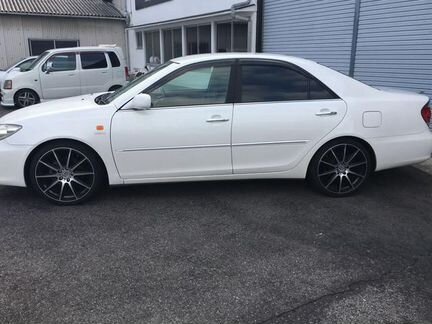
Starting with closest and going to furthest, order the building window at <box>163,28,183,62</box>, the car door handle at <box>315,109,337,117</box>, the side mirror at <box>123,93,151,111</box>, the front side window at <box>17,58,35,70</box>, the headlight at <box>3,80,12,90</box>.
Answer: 1. the side mirror at <box>123,93,151,111</box>
2. the car door handle at <box>315,109,337,117</box>
3. the headlight at <box>3,80,12,90</box>
4. the front side window at <box>17,58,35,70</box>
5. the building window at <box>163,28,183,62</box>

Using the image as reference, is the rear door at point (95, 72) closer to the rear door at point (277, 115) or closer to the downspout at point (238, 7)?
the downspout at point (238, 7)

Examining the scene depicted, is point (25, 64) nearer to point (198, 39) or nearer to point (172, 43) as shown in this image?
point (198, 39)

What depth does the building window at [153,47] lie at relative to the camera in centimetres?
1970

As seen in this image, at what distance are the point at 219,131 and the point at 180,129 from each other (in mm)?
399

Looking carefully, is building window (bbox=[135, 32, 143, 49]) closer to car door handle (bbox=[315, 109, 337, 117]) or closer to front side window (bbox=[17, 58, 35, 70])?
front side window (bbox=[17, 58, 35, 70])

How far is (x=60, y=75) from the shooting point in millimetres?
11484

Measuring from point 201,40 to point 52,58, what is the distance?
6278 mm

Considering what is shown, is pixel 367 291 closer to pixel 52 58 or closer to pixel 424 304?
pixel 424 304

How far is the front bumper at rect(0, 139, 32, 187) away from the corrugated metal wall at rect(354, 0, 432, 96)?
6.58 metres

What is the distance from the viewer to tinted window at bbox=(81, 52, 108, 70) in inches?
457

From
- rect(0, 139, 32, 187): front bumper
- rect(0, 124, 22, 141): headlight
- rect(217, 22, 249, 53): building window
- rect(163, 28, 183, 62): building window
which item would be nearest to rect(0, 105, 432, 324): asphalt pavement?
rect(0, 139, 32, 187): front bumper

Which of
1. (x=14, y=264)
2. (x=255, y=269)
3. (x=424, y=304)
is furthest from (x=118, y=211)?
(x=424, y=304)

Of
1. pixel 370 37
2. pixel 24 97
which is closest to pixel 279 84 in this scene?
pixel 370 37

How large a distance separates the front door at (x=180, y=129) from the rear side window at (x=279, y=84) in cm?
26
